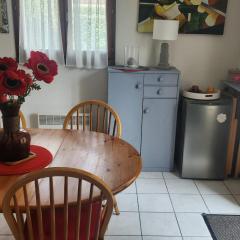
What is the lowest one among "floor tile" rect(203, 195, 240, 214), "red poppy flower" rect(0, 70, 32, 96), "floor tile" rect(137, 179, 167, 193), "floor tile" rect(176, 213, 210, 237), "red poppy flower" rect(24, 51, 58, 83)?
"floor tile" rect(176, 213, 210, 237)

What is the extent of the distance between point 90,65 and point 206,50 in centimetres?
121

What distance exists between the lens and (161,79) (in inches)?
116

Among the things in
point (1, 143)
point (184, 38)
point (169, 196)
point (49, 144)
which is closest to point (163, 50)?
point (184, 38)

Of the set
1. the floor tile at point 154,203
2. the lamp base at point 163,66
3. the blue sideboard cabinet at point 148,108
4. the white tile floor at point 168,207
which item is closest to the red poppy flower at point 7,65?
the white tile floor at point 168,207

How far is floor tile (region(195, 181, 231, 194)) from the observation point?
2880mm

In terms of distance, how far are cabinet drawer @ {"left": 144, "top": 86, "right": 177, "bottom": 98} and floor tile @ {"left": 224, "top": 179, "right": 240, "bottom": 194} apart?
100cm

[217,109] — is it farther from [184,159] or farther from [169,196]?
[169,196]

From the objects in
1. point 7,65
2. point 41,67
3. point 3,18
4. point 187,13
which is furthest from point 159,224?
point 3,18

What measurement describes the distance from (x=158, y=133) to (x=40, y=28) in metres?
1.55

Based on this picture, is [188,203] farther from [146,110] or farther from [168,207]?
[146,110]

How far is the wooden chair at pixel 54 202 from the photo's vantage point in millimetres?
1248

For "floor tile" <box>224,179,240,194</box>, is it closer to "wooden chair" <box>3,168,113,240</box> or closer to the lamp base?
the lamp base

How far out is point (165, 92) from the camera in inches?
118

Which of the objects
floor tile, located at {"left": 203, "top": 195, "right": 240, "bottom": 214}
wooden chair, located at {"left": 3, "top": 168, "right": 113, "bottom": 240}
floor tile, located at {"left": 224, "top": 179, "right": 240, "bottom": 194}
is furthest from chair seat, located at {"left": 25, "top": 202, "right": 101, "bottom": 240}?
floor tile, located at {"left": 224, "top": 179, "right": 240, "bottom": 194}
